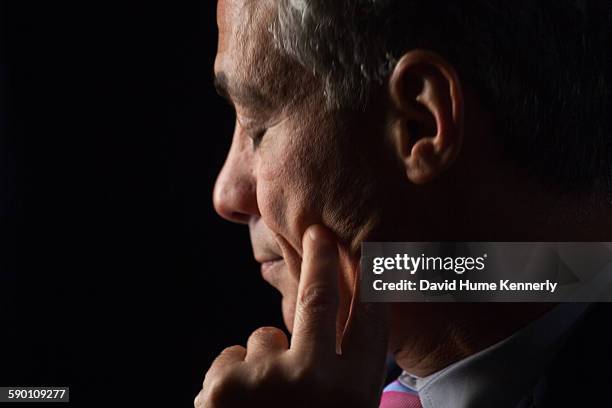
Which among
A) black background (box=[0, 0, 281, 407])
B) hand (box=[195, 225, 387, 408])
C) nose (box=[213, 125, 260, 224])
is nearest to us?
hand (box=[195, 225, 387, 408])

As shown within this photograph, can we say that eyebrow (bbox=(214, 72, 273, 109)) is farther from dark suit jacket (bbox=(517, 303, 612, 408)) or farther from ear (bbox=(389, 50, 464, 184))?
dark suit jacket (bbox=(517, 303, 612, 408))

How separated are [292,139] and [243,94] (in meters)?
0.09

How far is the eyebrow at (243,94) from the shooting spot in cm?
104

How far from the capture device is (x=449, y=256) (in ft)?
3.30

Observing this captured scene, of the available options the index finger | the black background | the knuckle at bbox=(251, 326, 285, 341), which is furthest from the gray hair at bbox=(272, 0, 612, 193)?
the black background

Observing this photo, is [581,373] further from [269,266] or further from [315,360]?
[269,266]

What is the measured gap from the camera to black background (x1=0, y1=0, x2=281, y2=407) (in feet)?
5.74

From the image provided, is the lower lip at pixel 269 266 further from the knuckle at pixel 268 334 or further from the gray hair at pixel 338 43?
the gray hair at pixel 338 43

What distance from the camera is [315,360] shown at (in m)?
0.95

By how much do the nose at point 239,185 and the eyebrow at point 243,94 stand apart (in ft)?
0.40

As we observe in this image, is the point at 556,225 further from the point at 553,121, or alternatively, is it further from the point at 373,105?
the point at 373,105

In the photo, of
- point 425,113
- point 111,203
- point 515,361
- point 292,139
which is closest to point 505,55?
point 425,113

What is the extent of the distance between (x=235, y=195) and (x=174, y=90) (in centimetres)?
78

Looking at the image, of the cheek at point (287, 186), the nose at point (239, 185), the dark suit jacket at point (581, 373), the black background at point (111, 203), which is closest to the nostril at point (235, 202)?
the nose at point (239, 185)
